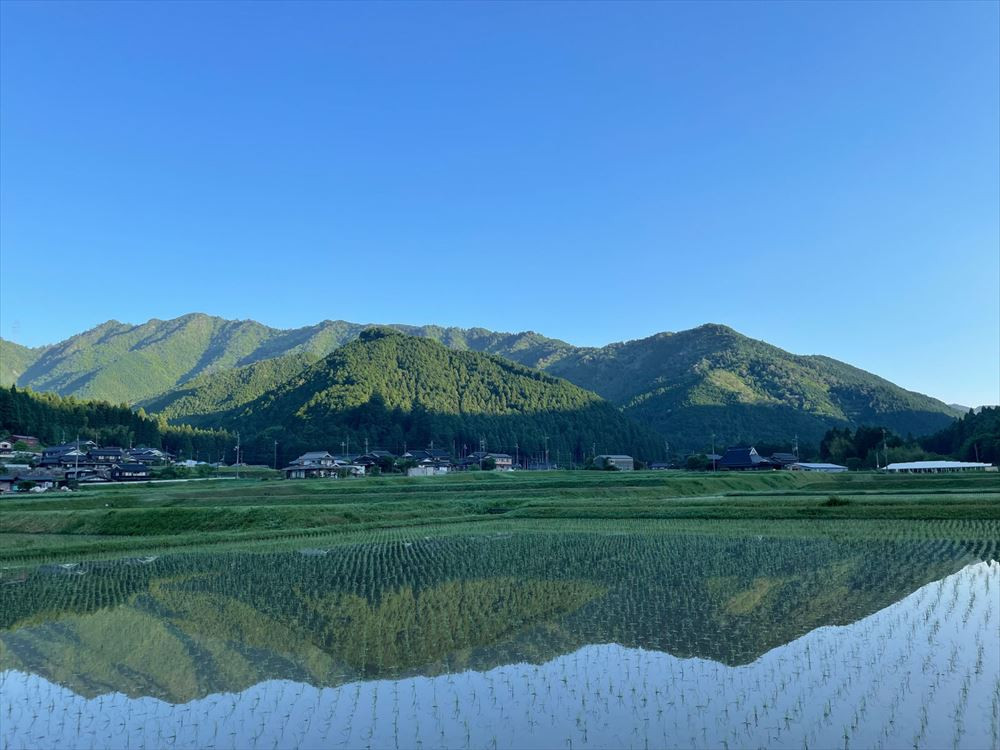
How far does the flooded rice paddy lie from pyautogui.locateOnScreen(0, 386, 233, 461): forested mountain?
85.0 m

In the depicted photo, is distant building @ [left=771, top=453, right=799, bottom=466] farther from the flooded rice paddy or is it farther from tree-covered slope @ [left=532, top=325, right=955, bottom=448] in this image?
the flooded rice paddy

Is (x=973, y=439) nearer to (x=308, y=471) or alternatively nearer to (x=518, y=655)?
(x=308, y=471)

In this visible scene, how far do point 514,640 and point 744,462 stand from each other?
76.7 meters

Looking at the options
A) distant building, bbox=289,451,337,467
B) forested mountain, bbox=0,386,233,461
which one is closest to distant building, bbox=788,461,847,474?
distant building, bbox=289,451,337,467

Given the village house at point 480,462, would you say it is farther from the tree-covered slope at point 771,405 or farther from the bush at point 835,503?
the bush at point 835,503

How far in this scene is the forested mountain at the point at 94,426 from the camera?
291ft

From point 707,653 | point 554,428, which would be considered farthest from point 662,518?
point 554,428

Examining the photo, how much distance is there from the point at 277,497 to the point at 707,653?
132ft

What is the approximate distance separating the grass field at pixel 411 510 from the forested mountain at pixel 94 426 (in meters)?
50.5

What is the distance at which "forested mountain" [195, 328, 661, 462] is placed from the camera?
119 metres

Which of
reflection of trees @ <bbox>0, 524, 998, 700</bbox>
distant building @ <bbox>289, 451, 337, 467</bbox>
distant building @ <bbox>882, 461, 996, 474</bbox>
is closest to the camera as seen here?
reflection of trees @ <bbox>0, 524, 998, 700</bbox>

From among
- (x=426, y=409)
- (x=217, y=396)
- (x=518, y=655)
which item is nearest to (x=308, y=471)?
(x=426, y=409)

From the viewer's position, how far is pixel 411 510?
36844 millimetres

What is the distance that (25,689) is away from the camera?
1027cm
